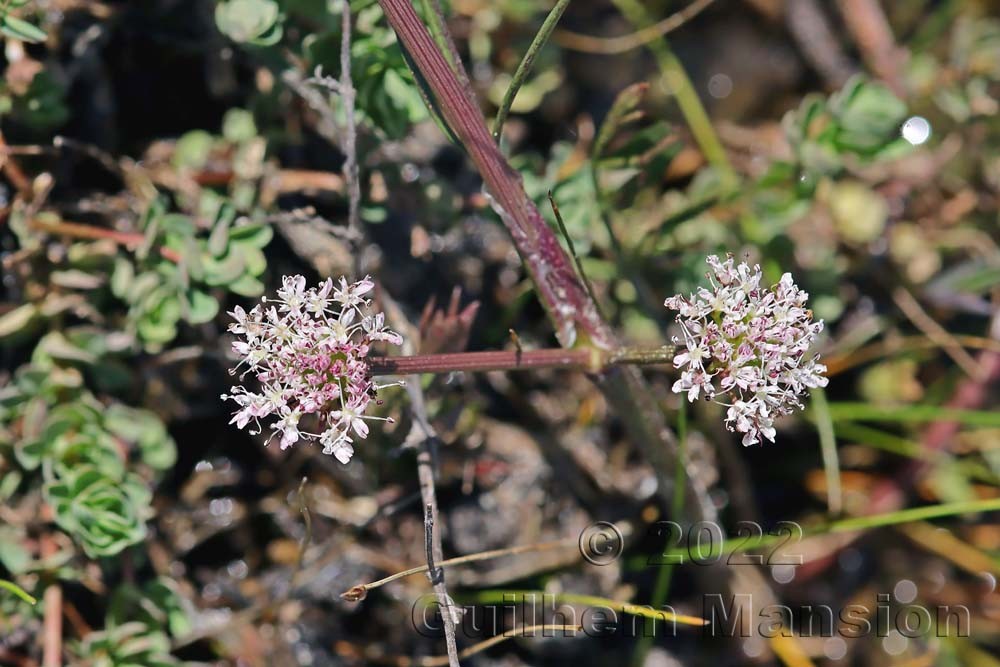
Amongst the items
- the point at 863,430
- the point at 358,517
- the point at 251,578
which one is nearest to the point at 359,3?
the point at 358,517

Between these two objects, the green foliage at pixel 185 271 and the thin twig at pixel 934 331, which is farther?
the thin twig at pixel 934 331

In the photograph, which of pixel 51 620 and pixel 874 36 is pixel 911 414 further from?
pixel 51 620

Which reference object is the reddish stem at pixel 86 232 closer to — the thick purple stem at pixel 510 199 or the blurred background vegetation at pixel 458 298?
the blurred background vegetation at pixel 458 298

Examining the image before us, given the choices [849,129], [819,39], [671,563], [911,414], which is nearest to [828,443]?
[911,414]

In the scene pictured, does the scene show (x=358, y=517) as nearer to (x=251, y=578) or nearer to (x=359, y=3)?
(x=251, y=578)

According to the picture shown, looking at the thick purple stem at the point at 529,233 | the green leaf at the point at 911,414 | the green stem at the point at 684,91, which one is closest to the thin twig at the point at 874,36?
the green stem at the point at 684,91
